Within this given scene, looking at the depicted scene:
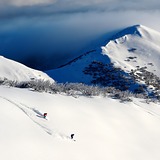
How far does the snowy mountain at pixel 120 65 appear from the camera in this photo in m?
132

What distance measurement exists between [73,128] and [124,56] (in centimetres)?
12476

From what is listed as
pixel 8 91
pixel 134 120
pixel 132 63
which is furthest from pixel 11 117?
pixel 132 63

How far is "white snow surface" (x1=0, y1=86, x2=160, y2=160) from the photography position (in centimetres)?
2633

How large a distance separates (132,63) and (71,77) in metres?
23.5

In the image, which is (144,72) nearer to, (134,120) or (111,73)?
(111,73)

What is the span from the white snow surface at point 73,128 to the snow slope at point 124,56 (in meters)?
94.2

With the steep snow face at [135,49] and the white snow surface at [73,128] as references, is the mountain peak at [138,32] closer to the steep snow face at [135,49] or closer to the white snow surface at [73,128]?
the steep snow face at [135,49]

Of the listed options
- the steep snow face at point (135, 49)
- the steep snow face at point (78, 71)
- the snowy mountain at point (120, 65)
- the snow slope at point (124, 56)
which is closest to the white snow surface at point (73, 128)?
the snowy mountain at point (120, 65)

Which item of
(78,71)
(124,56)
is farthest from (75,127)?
(124,56)

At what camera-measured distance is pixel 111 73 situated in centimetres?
13438

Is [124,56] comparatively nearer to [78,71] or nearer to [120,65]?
[120,65]

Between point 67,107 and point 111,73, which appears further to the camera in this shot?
point 111,73

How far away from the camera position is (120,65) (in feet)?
461

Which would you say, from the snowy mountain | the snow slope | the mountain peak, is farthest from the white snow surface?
the mountain peak
